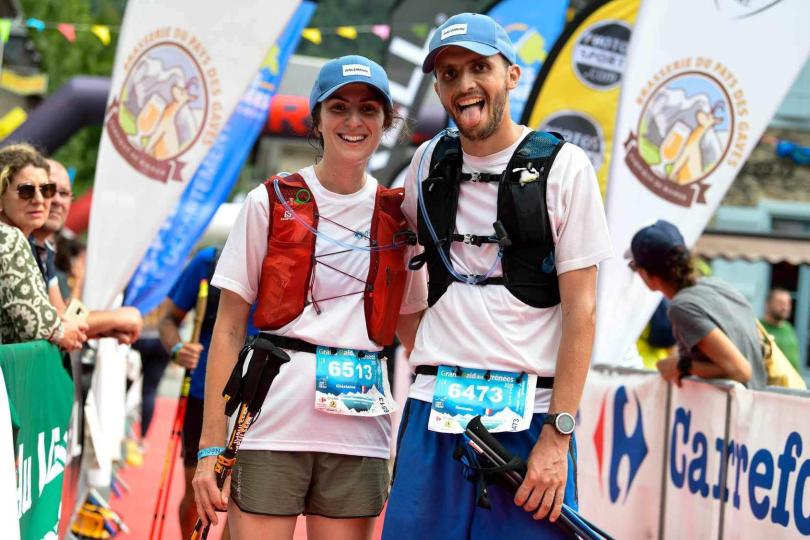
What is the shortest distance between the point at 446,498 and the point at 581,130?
644 centimetres

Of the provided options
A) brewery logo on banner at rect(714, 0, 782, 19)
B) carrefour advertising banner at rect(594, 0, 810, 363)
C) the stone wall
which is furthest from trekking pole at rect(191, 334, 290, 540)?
the stone wall

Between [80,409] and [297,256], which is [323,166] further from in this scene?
[80,409]

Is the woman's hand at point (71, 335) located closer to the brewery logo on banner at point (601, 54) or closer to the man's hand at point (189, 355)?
the man's hand at point (189, 355)

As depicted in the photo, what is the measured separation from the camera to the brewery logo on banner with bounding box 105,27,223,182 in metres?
7.20

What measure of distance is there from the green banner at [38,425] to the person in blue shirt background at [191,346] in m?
0.62

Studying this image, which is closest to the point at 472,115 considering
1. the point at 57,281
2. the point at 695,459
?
the point at 695,459

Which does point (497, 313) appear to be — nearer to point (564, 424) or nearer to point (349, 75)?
point (564, 424)

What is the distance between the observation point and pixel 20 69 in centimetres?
2228

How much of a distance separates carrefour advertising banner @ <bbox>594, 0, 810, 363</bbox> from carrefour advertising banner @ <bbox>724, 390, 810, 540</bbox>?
2.09 meters

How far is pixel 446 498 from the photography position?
10.5 feet

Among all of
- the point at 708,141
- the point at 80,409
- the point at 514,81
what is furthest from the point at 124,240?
the point at 514,81

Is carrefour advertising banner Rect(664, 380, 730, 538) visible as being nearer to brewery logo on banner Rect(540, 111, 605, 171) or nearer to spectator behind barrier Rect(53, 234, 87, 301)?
brewery logo on banner Rect(540, 111, 605, 171)

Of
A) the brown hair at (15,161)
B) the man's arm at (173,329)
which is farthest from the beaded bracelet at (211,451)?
the man's arm at (173,329)

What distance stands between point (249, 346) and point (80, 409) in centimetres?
368
